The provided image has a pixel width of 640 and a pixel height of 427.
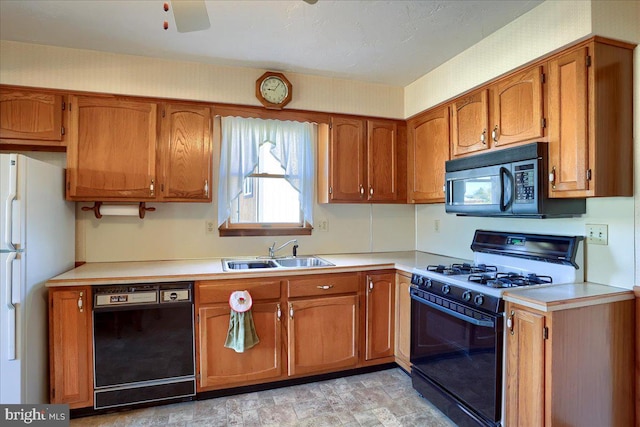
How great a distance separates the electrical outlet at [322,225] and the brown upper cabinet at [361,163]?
21cm

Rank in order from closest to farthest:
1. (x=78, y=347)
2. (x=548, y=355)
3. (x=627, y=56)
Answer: (x=548, y=355), (x=627, y=56), (x=78, y=347)

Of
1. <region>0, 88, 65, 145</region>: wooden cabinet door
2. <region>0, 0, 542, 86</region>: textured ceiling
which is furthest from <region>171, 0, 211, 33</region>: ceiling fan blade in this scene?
<region>0, 88, 65, 145</region>: wooden cabinet door

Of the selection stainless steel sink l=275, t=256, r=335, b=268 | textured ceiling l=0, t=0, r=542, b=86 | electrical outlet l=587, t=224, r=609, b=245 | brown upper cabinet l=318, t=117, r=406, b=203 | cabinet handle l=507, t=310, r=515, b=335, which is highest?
textured ceiling l=0, t=0, r=542, b=86

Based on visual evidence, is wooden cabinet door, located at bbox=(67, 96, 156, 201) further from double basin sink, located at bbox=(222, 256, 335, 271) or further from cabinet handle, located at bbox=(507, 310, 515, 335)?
cabinet handle, located at bbox=(507, 310, 515, 335)

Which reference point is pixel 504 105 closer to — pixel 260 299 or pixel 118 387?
pixel 260 299

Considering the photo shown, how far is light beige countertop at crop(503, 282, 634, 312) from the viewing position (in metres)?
1.63

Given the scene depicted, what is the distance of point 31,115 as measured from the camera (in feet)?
7.89

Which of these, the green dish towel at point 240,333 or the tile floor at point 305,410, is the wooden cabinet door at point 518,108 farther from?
the green dish towel at point 240,333

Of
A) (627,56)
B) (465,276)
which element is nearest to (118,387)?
(465,276)

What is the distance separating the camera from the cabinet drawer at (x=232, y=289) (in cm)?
237

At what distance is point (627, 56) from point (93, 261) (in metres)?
3.71

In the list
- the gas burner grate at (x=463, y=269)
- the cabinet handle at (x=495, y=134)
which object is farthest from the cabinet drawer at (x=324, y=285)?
the cabinet handle at (x=495, y=134)

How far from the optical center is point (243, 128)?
2.97 meters

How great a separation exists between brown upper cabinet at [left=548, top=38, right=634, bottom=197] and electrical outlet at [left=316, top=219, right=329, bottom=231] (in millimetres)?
1887
